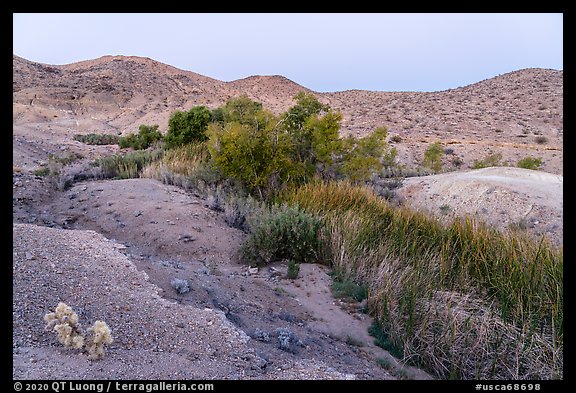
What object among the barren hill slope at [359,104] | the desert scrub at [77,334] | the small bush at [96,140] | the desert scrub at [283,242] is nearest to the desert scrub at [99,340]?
the desert scrub at [77,334]

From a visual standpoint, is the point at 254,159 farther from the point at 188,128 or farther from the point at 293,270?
the point at 188,128

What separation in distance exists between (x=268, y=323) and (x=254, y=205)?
497 centimetres

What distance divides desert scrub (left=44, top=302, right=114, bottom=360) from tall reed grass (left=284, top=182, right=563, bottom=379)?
3074mm

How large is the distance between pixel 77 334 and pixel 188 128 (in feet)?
43.7

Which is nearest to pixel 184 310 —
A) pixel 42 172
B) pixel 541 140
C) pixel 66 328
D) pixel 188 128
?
pixel 66 328

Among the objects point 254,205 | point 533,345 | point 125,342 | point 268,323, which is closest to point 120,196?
point 254,205

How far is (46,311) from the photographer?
4.29 metres

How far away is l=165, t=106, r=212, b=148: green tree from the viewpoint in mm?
16406

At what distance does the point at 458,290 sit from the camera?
6.16 metres

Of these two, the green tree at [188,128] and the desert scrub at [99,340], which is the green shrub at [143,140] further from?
the desert scrub at [99,340]
